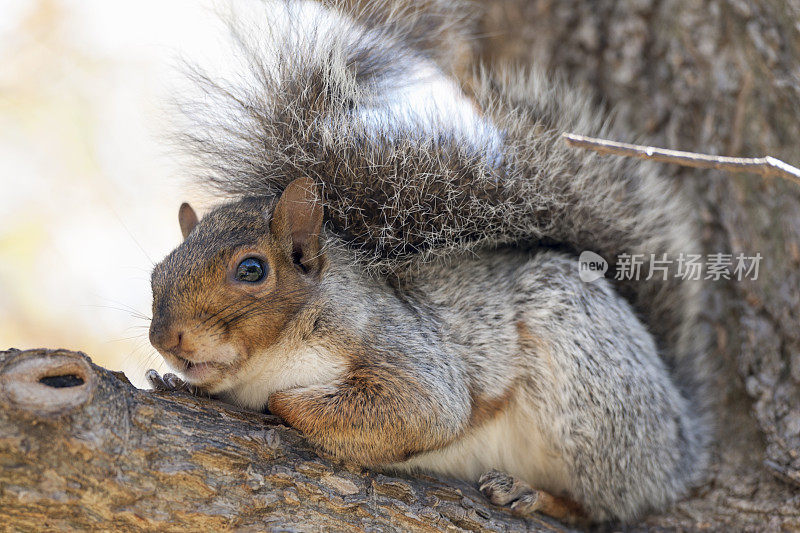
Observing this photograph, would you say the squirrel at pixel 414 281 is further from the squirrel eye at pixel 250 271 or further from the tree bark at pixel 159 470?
the tree bark at pixel 159 470

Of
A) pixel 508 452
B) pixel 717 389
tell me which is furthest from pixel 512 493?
pixel 717 389

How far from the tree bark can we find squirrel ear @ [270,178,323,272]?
468mm

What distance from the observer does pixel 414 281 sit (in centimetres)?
231

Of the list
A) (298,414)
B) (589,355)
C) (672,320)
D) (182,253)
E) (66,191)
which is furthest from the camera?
(66,191)

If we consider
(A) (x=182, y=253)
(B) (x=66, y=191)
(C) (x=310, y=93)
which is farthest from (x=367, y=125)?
(B) (x=66, y=191)

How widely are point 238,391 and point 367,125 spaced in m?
0.89

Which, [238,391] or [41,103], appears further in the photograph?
[41,103]

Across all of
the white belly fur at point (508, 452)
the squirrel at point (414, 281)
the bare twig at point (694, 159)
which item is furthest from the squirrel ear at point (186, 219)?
the bare twig at point (694, 159)

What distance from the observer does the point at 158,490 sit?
1555 mm

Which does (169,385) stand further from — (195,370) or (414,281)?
(414,281)

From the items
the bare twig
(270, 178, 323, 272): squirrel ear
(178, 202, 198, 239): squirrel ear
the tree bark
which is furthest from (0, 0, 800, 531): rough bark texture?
the bare twig

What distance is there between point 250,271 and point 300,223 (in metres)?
0.21

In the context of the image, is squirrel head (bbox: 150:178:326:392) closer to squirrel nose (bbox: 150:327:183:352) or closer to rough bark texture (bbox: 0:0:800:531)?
squirrel nose (bbox: 150:327:183:352)

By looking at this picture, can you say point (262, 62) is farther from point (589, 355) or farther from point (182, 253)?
point (589, 355)
